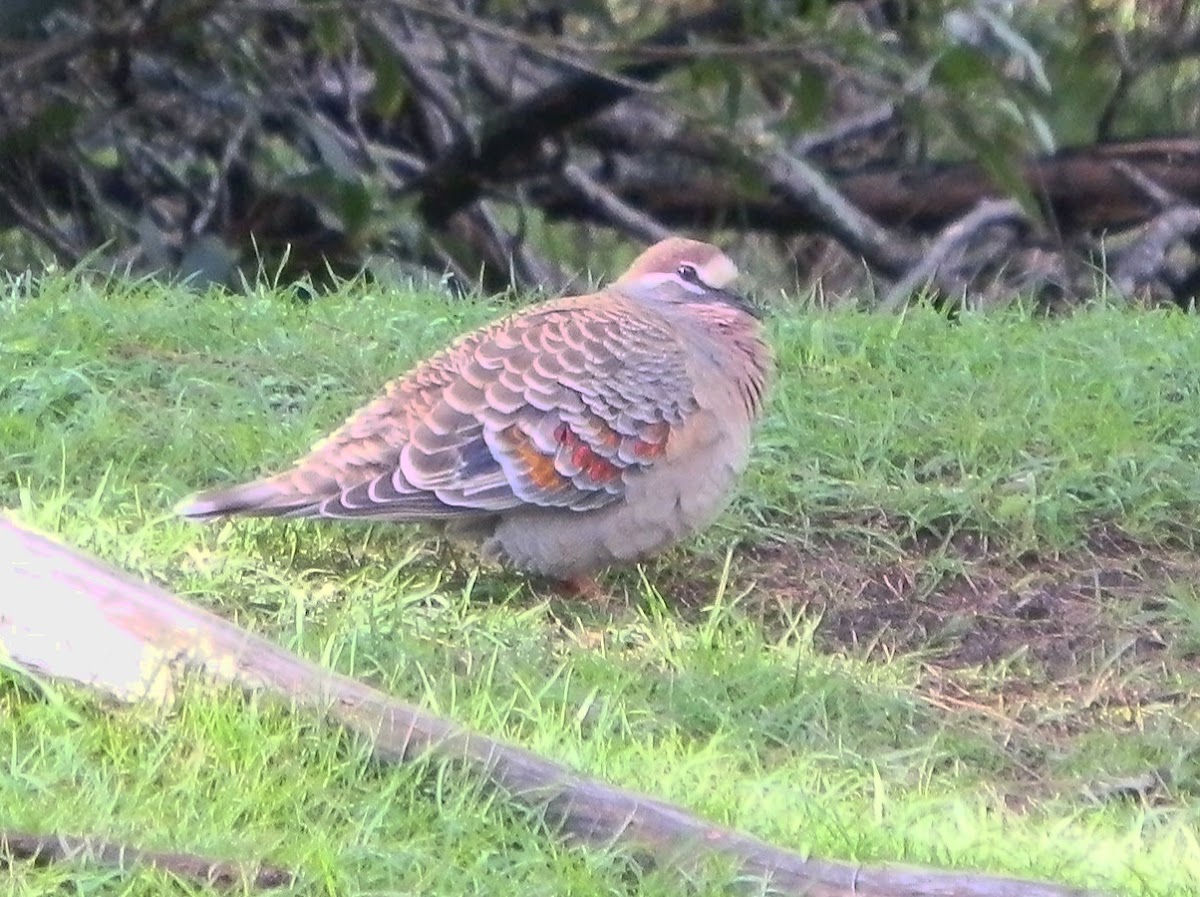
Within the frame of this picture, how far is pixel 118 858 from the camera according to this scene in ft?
10.2

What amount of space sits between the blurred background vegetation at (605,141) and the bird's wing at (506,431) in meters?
1.88

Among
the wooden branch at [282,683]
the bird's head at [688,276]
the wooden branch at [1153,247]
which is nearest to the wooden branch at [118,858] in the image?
the wooden branch at [282,683]

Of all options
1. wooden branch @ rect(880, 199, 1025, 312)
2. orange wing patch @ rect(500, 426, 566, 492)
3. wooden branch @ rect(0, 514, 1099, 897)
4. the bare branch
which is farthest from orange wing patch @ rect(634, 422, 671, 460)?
the bare branch

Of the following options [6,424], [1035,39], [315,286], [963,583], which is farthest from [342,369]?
[1035,39]

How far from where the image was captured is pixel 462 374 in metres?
4.66

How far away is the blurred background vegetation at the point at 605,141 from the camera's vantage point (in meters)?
6.70

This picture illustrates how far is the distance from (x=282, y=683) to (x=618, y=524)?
120 cm

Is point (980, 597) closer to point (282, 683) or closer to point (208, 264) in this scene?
point (282, 683)

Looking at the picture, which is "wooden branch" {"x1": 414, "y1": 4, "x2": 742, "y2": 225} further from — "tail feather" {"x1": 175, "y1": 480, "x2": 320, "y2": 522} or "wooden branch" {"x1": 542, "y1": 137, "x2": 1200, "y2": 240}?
"tail feather" {"x1": 175, "y1": 480, "x2": 320, "y2": 522}

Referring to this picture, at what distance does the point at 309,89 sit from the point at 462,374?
4.02 metres

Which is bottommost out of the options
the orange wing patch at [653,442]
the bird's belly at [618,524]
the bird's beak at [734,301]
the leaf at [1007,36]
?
the bird's belly at [618,524]

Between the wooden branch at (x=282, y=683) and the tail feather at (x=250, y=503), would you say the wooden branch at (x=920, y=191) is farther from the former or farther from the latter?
the wooden branch at (x=282, y=683)

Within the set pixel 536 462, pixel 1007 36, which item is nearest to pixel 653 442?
pixel 536 462

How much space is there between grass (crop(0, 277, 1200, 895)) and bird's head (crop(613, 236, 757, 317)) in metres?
0.51
